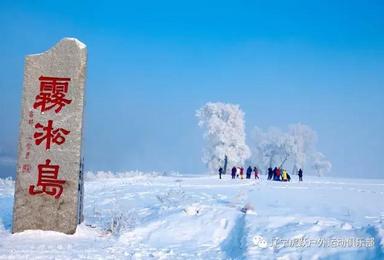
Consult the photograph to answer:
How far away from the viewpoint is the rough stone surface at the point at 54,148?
10789 millimetres

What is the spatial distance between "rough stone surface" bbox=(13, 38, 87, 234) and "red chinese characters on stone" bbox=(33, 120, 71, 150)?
3.0 inches

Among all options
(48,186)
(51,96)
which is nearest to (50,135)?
(51,96)

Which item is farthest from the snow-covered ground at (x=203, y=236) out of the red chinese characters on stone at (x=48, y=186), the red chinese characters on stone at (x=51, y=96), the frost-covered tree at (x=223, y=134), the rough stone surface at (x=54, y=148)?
the frost-covered tree at (x=223, y=134)

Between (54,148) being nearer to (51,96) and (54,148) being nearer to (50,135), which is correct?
(50,135)

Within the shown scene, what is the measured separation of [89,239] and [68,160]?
81.0 inches

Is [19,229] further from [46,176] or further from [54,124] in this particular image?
[54,124]

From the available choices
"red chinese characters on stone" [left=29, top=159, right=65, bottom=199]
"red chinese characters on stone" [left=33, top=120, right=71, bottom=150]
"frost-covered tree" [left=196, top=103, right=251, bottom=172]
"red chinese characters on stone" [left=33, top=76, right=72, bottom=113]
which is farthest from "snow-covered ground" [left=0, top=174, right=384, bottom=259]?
"frost-covered tree" [left=196, top=103, right=251, bottom=172]

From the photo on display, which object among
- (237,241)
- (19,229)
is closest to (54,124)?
(19,229)

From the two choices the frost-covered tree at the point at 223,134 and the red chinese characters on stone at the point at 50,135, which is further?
the frost-covered tree at the point at 223,134

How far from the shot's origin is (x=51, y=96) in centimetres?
1107

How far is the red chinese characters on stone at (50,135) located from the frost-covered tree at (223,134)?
149 feet

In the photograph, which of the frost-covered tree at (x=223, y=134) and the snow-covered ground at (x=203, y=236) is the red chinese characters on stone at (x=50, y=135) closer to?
the snow-covered ground at (x=203, y=236)

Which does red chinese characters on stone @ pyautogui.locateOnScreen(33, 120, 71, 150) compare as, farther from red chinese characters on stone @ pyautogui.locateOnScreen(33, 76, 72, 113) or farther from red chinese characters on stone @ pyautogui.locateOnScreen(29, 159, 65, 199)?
red chinese characters on stone @ pyautogui.locateOnScreen(29, 159, 65, 199)

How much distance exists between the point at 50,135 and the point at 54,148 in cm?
35
